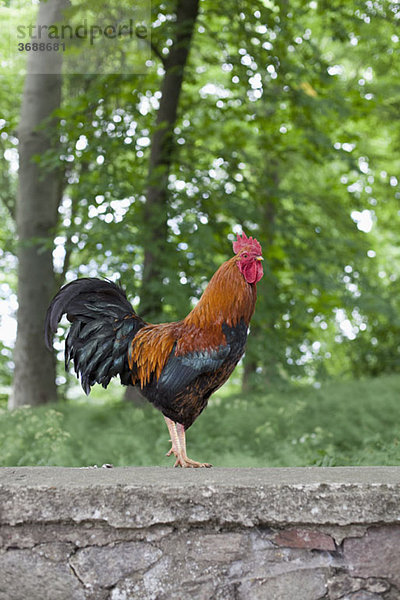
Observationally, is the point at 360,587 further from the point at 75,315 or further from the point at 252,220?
the point at 252,220

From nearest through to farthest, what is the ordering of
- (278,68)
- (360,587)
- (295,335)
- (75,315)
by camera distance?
1. (360,587)
2. (75,315)
3. (278,68)
4. (295,335)

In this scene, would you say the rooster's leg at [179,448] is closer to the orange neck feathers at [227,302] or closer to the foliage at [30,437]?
the orange neck feathers at [227,302]

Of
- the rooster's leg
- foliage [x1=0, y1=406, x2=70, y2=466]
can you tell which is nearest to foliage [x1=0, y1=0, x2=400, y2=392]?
foliage [x1=0, y1=406, x2=70, y2=466]

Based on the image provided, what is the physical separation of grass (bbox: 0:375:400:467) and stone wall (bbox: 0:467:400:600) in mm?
2054

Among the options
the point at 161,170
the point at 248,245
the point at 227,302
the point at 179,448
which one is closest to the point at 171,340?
the point at 227,302

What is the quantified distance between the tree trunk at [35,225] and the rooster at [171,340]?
15.3ft

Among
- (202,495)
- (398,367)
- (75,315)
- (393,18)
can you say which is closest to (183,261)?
(75,315)

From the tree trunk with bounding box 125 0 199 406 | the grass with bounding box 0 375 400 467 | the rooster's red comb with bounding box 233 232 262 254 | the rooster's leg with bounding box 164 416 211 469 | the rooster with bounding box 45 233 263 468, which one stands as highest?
the tree trunk with bounding box 125 0 199 406

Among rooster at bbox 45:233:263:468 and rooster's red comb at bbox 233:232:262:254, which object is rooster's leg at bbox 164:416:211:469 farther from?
rooster's red comb at bbox 233:232:262:254

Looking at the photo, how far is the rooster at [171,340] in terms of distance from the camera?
11.8 ft

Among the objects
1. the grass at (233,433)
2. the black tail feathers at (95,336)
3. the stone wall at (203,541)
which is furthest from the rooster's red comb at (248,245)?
the grass at (233,433)

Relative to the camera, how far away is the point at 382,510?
8.46 feet

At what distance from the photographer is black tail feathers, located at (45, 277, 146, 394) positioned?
12.7 feet

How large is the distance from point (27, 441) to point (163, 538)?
11.9 feet
